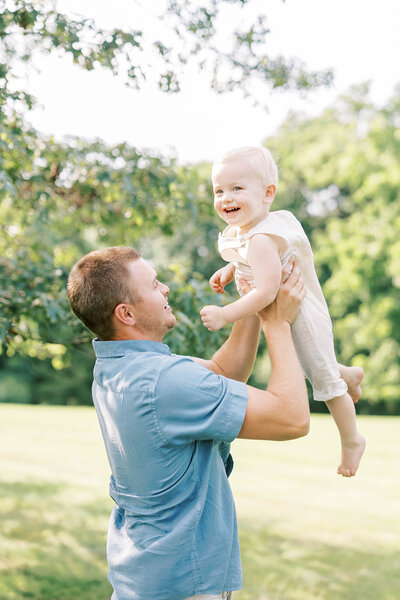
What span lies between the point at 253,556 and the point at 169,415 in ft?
17.9

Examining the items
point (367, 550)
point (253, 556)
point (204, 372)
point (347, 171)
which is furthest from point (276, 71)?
point (347, 171)

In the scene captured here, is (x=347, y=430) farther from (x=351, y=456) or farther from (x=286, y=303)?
(x=286, y=303)

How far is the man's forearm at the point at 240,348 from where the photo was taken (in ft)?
8.29

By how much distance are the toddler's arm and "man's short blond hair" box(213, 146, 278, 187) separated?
0.22 metres

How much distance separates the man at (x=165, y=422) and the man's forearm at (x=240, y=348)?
22 centimetres

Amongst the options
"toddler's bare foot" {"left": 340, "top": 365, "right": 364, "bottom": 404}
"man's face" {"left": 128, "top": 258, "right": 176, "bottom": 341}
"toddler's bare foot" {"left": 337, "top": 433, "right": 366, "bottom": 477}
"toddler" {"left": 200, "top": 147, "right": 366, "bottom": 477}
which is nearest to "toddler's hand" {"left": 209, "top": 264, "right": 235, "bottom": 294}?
"toddler" {"left": 200, "top": 147, "right": 366, "bottom": 477}

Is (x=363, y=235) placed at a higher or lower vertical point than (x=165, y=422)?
lower

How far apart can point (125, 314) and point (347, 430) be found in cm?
93

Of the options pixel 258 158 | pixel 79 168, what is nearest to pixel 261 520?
pixel 79 168

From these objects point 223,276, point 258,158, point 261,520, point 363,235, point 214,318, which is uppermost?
point 258,158

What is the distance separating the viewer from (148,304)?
223cm

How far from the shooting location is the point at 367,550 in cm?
742

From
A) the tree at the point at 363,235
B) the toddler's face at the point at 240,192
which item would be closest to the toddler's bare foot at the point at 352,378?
the toddler's face at the point at 240,192

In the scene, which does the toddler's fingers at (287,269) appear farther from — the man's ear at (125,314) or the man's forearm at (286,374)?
the man's ear at (125,314)
